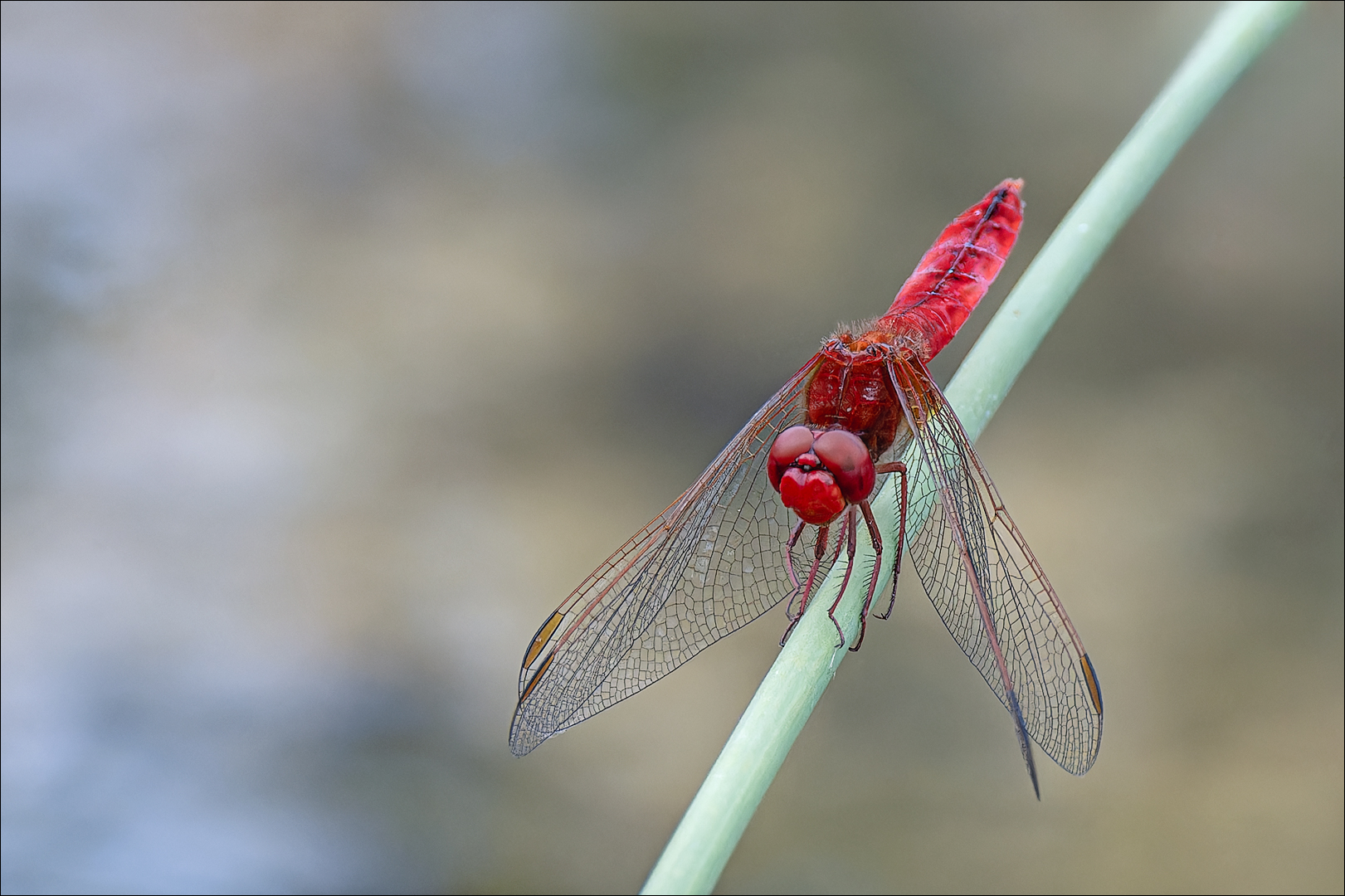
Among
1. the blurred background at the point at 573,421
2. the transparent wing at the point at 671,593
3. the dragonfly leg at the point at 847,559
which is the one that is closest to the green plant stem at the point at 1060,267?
the dragonfly leg at the point at 847,559

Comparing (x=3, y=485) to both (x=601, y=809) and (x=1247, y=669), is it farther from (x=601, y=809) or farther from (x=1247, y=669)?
(x=1247, y=669)

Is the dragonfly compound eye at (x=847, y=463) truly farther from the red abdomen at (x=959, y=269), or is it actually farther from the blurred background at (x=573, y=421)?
the blurred background at (x=573, y=421)

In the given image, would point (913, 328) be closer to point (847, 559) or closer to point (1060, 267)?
point (1060, 267)

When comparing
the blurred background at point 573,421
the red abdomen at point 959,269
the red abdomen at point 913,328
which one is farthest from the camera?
the blurred background at point 573,421

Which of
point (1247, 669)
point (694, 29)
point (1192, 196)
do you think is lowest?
point (1247, 669)

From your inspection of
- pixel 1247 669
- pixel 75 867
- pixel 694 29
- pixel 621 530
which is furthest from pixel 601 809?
pixel 694 29

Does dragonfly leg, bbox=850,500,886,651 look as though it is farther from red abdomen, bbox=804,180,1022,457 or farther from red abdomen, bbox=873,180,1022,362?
red abdomen, bbox=873,180,1022,362

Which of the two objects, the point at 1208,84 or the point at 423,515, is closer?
the point at 1208,84
